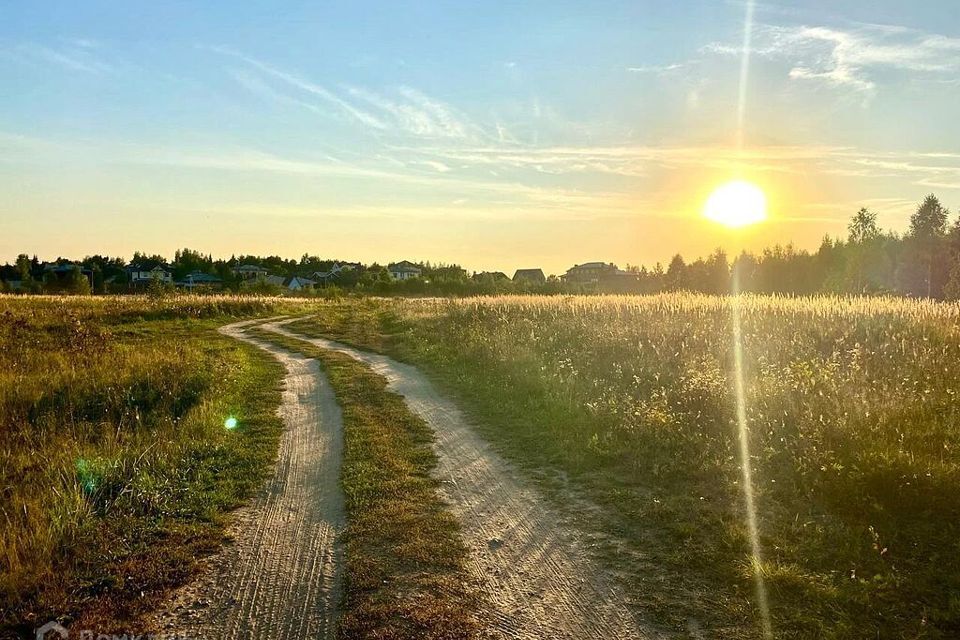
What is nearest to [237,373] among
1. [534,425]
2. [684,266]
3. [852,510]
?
[534,425]

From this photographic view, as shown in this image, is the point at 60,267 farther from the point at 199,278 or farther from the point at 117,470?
the point at 117,470

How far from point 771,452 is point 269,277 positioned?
123919 millimetres

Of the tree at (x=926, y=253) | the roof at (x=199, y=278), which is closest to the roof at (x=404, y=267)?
the roof at (x=199, y=278)

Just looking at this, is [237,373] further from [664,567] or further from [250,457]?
[664,567]

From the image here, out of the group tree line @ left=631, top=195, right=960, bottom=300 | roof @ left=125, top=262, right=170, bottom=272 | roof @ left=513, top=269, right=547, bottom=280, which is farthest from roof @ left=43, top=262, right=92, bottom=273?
tree line @ left=631, top=195, right=960, bottom=300

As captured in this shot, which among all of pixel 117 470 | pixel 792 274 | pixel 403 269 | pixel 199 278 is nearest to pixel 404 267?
pixel 403 269

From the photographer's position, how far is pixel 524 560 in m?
5.05

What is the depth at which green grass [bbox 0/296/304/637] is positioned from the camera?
4.54m

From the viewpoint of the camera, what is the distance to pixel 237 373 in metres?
15.1

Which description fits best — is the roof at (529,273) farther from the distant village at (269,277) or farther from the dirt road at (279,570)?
the dirt road at (279,570)

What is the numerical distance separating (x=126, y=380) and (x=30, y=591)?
33.2 feet

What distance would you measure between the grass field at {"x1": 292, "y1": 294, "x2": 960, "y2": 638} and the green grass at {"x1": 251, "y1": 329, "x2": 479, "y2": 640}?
1388 mm

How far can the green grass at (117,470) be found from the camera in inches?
179

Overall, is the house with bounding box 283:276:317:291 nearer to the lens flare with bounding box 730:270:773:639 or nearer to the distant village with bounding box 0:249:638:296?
the distant village with bounding box 0:249:638:296
